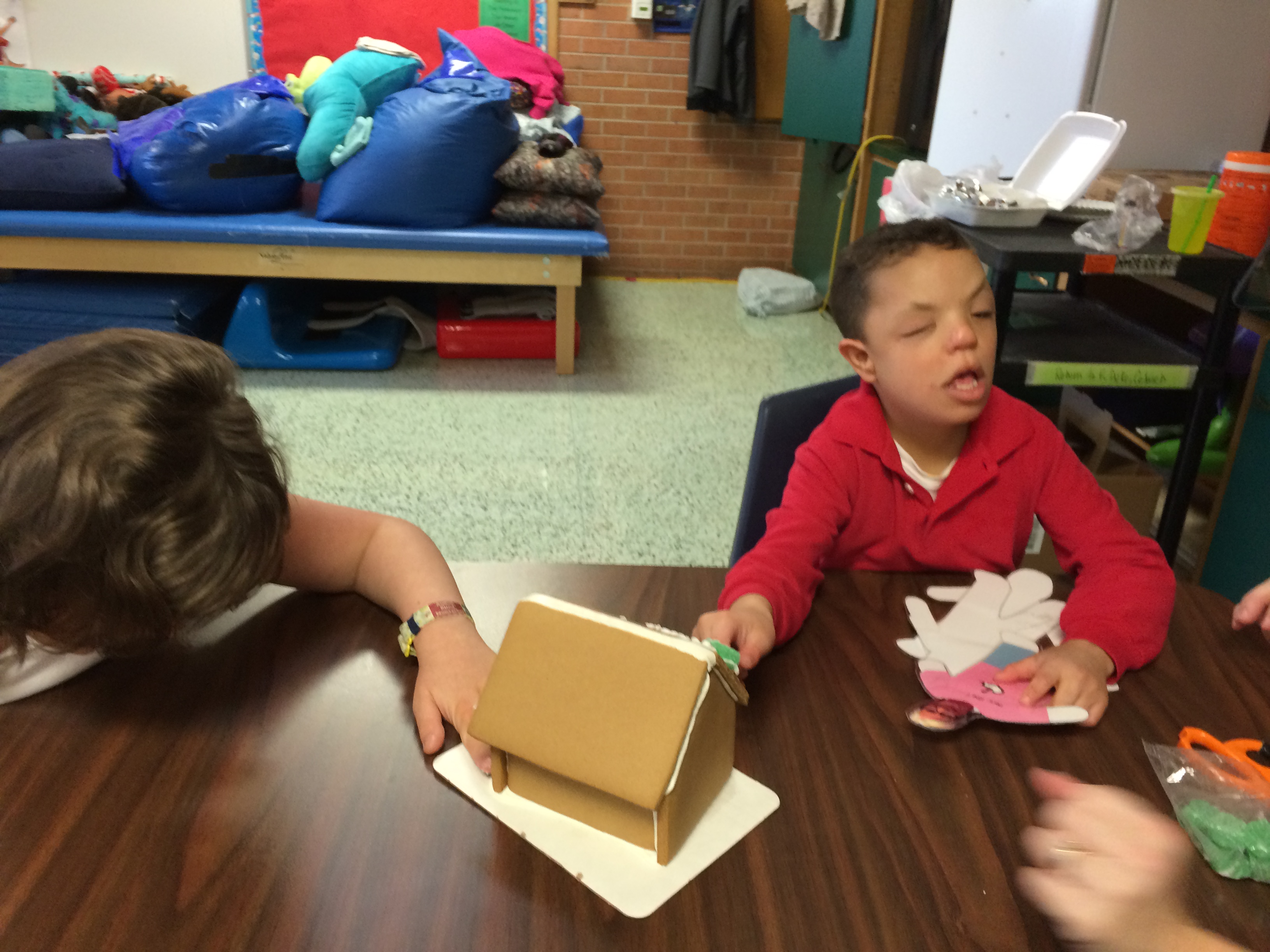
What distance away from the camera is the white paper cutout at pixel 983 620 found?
33.2 inches

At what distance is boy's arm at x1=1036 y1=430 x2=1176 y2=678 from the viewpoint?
0.84 metres

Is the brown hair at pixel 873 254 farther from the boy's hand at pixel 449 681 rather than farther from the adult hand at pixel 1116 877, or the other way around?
the adult hand at pixel 1116 877

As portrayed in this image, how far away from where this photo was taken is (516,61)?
4.25 m

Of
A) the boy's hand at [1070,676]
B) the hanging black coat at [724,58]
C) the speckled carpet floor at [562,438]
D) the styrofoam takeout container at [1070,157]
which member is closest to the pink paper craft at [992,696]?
the boy's hand at [1070,676]

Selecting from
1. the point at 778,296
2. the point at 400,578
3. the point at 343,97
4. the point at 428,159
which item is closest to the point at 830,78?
the point at 778,296

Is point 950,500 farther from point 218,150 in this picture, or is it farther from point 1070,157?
point 218,150

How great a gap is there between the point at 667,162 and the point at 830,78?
3.84 ft

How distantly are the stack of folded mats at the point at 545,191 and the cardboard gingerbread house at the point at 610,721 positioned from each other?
287cm

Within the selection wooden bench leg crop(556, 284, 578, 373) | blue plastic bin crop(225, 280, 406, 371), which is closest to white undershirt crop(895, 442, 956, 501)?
wooden bench leg crop(556, 284, 578, 373)

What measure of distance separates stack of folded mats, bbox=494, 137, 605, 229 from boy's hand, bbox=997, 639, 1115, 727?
9.20ft

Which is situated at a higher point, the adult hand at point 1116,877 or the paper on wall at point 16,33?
the paper on wall at point 16,33

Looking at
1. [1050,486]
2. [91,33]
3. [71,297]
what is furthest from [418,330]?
[1050,486]

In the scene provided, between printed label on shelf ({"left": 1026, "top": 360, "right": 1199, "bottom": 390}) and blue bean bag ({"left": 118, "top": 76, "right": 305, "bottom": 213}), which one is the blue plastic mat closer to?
blue bean bag ({"left": 118, "top": 76, "right": 305, "bottom": 213})

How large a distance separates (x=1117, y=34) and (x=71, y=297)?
317 cm
